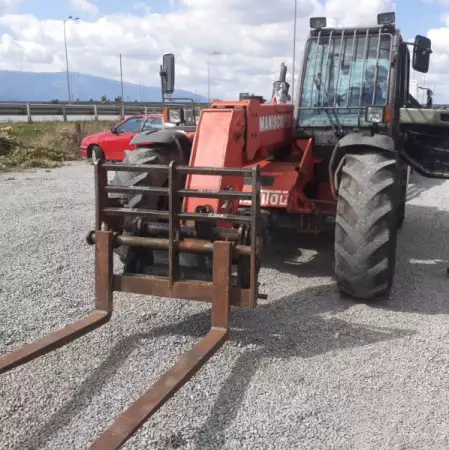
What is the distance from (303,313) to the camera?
5066 mm

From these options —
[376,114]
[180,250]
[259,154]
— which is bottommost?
[180,250]

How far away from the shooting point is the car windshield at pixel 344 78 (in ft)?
20.8

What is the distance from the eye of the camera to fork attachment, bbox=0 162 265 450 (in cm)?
416

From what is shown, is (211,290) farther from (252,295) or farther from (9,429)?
(9,429)

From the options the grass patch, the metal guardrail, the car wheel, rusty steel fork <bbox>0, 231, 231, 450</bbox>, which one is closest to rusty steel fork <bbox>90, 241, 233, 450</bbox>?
rusty steel fork <bbox>0, 231, 231, 450</bbox>

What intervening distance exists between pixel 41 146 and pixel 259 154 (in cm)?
1394

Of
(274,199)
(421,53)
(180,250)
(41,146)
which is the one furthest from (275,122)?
(41,146)

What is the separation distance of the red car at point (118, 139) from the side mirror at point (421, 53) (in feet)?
35.6

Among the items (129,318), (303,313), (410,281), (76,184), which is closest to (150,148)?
(129,318)

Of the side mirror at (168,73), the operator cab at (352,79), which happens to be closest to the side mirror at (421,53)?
the operator cab at (352,79)

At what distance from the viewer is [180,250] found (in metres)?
4.42

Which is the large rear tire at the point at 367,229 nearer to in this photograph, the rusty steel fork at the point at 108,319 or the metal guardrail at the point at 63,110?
the rusty steel fork at the point at 108,319

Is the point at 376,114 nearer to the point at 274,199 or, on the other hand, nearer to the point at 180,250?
the point at 274,199

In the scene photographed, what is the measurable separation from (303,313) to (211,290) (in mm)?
1186
